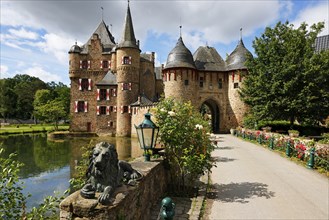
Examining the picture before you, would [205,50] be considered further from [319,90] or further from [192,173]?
[192,173]

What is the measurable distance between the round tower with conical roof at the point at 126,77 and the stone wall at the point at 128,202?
28690mm

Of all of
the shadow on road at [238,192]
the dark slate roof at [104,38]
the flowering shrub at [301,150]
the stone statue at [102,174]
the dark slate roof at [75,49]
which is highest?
the dark slate roof at [104,38]

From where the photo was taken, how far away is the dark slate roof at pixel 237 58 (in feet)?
108

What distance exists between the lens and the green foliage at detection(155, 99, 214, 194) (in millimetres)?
6422

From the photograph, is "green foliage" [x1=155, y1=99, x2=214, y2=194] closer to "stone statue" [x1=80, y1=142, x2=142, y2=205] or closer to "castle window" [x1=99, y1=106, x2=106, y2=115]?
"stone statue" [x1=80, y1=142, x2=142, y2=205]

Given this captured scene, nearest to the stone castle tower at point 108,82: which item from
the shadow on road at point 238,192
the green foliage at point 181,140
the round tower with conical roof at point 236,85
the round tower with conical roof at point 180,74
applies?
the round tower with conical roof at point 180,74

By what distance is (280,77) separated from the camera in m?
21.3

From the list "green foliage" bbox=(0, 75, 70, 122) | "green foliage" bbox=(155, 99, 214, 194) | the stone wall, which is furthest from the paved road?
"green foliage" bbox=(0, 75, 70, 122)

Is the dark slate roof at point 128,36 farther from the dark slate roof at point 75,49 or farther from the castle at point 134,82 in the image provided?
the dark slate roof at point 75,49

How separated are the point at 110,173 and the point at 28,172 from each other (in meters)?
13.8

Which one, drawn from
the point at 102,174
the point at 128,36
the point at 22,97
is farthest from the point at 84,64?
the point at 22,97

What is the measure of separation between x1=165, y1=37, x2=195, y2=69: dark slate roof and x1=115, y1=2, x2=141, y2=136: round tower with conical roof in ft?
17.3

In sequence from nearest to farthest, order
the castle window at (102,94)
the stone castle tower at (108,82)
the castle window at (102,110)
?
the stone castle tower at (108,82)
the castle window at (102,94)
the castle window at (102,110)

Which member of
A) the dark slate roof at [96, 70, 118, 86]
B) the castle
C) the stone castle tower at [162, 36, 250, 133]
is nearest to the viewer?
the stone castle tower at [162, 36, 250, 133]
